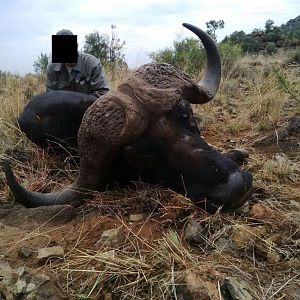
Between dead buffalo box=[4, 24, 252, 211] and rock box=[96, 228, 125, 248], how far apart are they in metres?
0.60

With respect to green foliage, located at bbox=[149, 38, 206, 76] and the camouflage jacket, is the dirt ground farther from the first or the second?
green foliage, located at bbox=[149, 38, 206, 76]

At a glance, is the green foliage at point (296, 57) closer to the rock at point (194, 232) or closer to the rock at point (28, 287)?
the rock at point (194, 232)

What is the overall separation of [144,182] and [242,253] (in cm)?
102

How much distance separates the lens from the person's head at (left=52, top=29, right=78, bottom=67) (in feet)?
19.7

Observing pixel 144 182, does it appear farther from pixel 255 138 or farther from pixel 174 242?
pixel 255 138

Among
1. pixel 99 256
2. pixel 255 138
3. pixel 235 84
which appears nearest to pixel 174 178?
pixel 99 256

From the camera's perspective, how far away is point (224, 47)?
45.4 ft

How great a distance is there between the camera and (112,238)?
3.18m

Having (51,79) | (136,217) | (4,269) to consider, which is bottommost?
(4,269)

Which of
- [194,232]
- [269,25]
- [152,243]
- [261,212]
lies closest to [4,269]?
[152,243]

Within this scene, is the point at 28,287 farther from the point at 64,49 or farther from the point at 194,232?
the point at 64,49

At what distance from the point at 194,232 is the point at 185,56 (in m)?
8.52

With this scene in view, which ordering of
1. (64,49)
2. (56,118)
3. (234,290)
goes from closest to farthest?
(234,290), (56,118), (64,49)

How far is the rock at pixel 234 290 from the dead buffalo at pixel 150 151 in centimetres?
83
